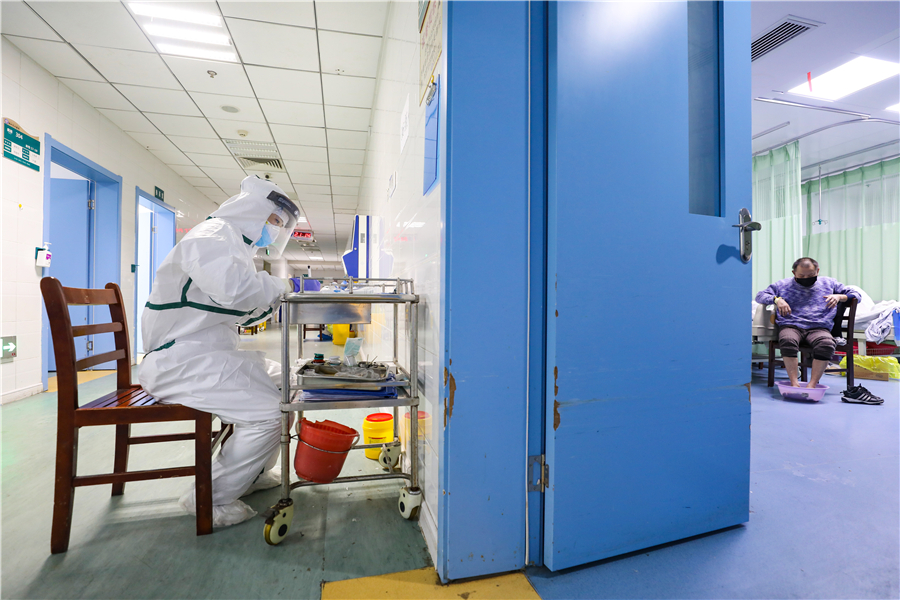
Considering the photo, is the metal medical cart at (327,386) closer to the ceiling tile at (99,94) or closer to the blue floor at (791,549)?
the blue floor at (791,549)

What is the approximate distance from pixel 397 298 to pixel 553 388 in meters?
0.62

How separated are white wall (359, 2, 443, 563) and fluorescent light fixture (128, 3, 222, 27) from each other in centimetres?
122

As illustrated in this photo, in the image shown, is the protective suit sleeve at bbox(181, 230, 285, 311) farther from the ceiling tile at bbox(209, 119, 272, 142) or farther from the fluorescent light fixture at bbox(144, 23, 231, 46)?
the ceiling tile at bbox(209, 119, 272, 142)

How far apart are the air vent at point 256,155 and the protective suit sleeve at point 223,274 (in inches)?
166

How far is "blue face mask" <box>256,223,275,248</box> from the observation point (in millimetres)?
1808

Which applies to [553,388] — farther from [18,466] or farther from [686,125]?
[18,466]

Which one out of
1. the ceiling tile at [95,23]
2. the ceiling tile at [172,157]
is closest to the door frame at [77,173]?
the ceiling tile at [172,157]

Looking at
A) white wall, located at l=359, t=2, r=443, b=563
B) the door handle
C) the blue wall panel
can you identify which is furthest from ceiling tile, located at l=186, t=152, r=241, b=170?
the door handle

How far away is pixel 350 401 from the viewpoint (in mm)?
1434

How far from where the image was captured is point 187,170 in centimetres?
616

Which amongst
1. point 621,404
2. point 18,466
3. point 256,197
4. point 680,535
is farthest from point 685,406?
point 18,466

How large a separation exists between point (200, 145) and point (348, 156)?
6.06 feet

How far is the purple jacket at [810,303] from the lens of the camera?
3697 millimetres

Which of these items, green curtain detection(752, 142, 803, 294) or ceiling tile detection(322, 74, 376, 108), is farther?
green curtain detection(752, 142, 803, 294)
